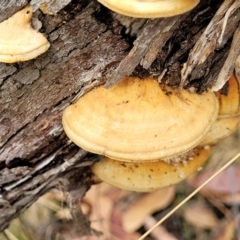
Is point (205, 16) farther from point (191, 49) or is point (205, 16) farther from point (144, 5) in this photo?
point (144, 5)

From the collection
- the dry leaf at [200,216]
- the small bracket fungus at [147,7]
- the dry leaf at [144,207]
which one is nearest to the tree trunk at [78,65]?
the small bracket fungus at [147,7]

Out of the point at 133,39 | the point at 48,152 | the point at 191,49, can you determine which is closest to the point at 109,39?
the point at 133,39

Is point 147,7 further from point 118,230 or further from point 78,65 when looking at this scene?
point 118,230

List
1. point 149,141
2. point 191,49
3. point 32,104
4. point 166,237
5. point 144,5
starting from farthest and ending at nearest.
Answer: point 166,237 → point 32,104 → point 191,49 → point 149,141 → point 144,5

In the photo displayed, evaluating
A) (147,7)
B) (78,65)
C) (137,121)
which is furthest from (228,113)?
(147,7)

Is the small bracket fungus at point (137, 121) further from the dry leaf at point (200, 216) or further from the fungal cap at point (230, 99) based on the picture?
the dry leaf at point (200, 216)

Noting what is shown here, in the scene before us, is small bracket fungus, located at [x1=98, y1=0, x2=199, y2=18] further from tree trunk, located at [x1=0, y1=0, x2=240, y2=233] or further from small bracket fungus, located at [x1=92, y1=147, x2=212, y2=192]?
small bracket fungus, located at [x1=92, y1=147, x2=212, y2=192]

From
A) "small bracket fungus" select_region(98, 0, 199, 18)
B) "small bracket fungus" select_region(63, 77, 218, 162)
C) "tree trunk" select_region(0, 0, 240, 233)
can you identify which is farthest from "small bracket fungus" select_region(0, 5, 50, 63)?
"small bracket fungus" select_region(98, 0, 199, 18)

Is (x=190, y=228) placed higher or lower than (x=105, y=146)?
lower
